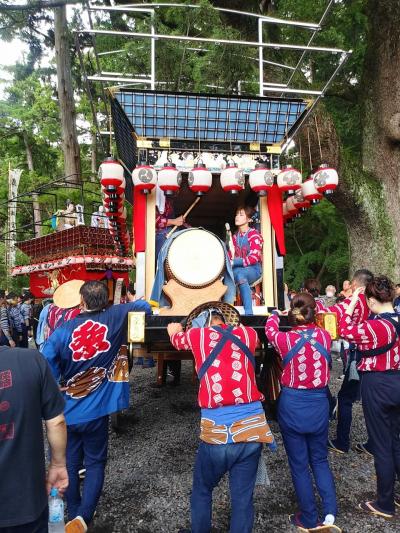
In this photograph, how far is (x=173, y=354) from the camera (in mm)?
4164

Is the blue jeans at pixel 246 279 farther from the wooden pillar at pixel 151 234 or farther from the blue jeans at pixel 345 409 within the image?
the blue jeans at pixel 345 409

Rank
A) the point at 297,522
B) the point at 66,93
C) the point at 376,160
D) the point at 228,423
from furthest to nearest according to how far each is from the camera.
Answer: the point at 66,93 < the point at 376,160 < the point at 297,522 < the point at 228,423

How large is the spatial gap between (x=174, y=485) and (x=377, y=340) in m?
2.12

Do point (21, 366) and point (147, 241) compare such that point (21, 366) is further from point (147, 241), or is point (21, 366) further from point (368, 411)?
point (147, 241)

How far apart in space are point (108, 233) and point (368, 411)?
8679 millimetres

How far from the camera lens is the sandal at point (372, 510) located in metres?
2.88

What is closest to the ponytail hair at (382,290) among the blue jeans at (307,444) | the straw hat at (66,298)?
the blue jeans at (307,444)

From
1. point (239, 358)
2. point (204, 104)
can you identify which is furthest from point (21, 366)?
point (204, 104)

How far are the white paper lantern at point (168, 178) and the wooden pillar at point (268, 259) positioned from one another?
1.13 m

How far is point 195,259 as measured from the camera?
13.0 ft

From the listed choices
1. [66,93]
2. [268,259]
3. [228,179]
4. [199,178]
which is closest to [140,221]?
[199,178]

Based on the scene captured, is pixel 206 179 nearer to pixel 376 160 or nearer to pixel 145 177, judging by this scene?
pixel 145 177

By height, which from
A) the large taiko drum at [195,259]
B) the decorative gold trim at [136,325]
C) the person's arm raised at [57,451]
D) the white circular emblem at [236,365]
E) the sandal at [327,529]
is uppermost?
the large taiko drum at [195,259]

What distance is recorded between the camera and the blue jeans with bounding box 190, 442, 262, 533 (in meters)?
2.24
